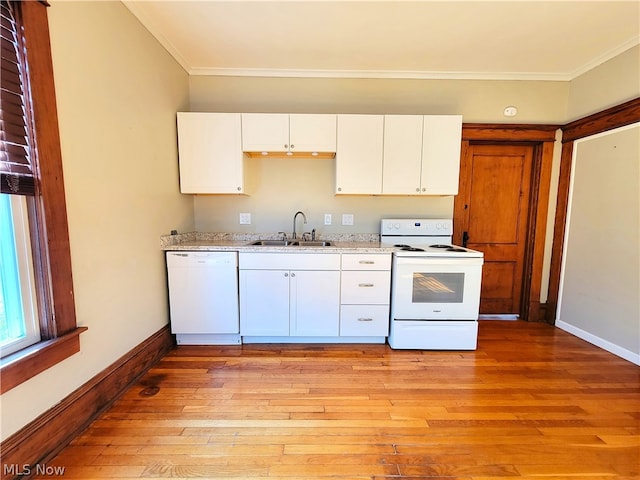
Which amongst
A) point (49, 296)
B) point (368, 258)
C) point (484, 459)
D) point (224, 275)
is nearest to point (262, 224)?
point (224, 275)

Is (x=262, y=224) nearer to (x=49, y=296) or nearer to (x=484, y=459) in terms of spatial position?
(x=49, y=296)

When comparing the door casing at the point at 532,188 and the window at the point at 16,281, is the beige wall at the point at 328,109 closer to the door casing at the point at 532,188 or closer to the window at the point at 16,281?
the door casing at the point at 532,188

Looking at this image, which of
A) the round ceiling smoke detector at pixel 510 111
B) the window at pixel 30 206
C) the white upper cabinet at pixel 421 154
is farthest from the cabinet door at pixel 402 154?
the window at pixel 30 206

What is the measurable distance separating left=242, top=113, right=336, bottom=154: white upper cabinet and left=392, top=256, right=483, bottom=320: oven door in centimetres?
128

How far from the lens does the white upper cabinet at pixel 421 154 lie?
243 centimetres

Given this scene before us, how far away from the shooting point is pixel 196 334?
239 cm

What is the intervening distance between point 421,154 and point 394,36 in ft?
3.14

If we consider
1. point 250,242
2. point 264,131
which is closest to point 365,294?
point 250,242

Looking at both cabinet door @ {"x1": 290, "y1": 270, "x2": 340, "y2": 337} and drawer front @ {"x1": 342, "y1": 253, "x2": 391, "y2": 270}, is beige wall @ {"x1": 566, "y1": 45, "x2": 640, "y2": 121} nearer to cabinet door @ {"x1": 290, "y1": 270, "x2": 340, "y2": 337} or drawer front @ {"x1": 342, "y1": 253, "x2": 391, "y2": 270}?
drawer front @ {"x1": 342, "y1": 253, "x2": 391, "y2": 270}

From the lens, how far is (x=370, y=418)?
158 cm

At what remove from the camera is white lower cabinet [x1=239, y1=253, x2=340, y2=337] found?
7.53 ft

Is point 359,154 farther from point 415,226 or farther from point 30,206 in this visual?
point 30,206

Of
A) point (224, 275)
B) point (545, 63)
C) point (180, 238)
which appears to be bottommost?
point (224, 275)

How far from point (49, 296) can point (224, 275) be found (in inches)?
43.7
